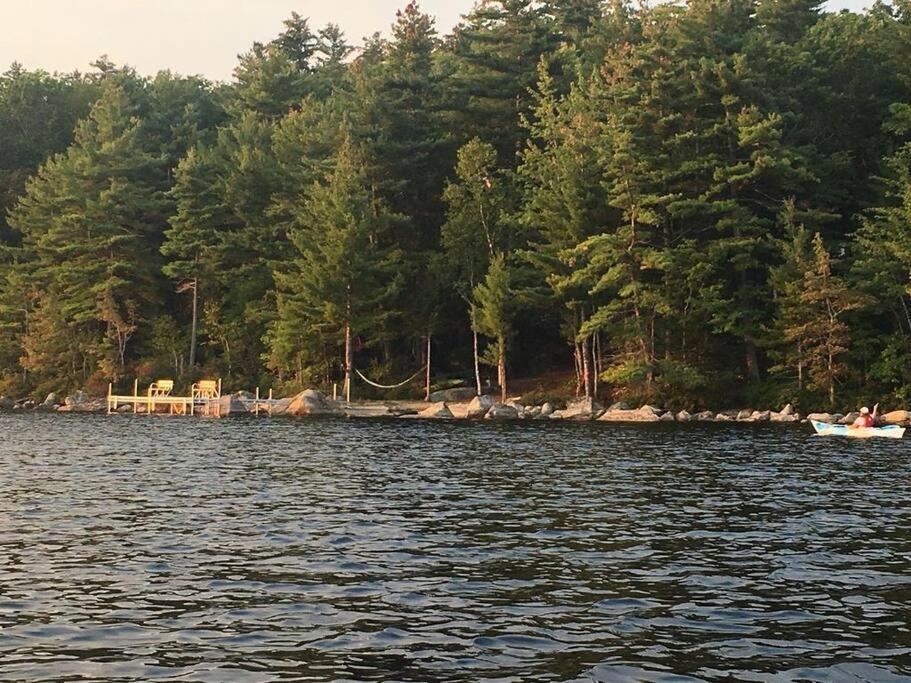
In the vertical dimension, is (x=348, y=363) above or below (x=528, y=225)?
below

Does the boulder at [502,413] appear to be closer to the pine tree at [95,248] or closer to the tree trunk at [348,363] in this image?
the tree trunk at [348,363]

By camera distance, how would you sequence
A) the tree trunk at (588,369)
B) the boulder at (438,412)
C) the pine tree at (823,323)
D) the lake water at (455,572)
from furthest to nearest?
the tree trunk at (588,369)
the boulder at (438,412)
the pine tree at (823,323)
the lake water at (455,572)

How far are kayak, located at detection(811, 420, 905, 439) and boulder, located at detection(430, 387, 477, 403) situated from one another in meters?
25.3

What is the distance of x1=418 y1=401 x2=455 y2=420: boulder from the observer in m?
54.7

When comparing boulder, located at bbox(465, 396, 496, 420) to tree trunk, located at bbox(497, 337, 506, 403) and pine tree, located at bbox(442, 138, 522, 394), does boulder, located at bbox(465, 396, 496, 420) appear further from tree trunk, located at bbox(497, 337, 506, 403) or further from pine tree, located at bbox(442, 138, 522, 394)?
pine tree, located at bbox(442, 138, 522, 394)

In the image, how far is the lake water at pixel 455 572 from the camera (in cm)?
971

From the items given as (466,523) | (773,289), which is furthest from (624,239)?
(466,523)

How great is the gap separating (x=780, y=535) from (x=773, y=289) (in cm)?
3996

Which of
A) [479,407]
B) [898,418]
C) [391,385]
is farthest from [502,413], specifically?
[898,418]

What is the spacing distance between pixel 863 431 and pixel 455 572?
3061 cm

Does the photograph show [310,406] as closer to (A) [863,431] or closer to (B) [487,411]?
(B) [487,411]

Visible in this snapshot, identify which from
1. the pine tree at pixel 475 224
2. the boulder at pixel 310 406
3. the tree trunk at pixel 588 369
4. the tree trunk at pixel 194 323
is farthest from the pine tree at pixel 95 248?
the tree trunk at pixel 588 369

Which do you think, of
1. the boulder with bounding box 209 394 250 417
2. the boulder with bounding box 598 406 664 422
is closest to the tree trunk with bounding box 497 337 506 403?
the boulder with bounding box 598 406 664 422

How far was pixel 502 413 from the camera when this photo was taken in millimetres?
54188
